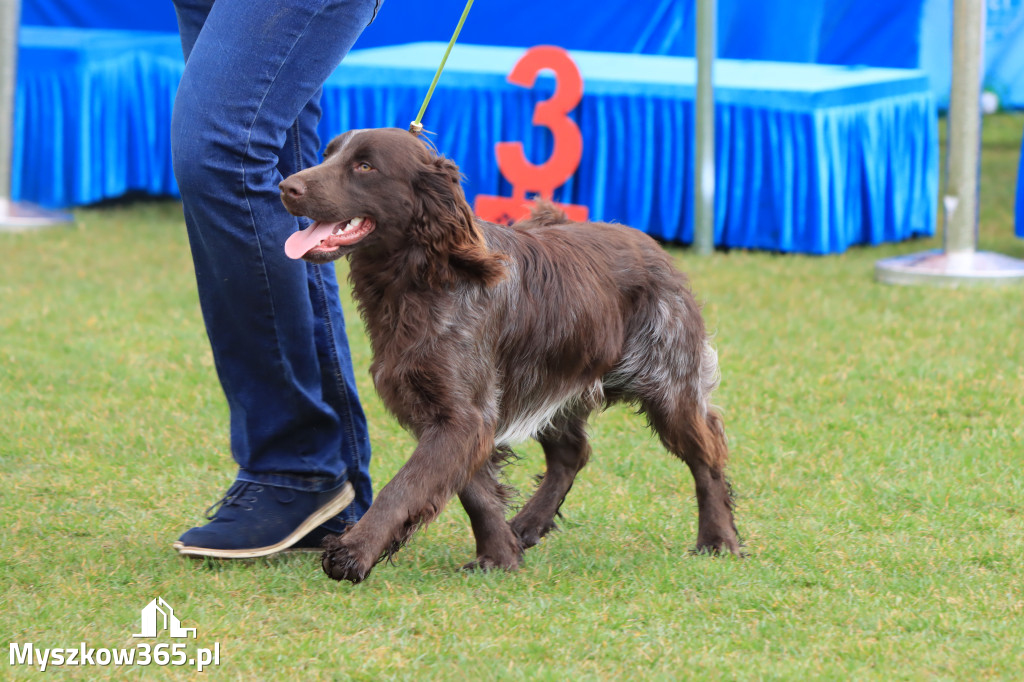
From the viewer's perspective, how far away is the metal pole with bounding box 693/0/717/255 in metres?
7.18

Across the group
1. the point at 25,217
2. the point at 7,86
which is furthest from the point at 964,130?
the point at 7,86

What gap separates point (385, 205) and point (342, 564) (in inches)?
30.1

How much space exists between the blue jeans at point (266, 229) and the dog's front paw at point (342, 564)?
0.39 m

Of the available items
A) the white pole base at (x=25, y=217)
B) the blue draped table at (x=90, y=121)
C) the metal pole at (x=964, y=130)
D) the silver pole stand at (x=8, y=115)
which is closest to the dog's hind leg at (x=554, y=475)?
the metal pole at (x=964, y=130)

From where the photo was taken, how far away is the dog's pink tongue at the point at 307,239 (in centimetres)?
264

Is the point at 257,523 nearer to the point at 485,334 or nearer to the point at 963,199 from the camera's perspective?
the point at 485,334

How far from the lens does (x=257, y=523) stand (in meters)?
2.98

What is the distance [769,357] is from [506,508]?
2.34 m

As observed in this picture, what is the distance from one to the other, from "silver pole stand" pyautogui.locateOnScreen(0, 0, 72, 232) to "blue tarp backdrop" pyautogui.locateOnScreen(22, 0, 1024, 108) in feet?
10.6

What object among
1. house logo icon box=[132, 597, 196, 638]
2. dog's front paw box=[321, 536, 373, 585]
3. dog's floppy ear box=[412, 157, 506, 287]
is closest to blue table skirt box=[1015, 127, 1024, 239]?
dog's floppy ear box=[412, 157, 506, 287]

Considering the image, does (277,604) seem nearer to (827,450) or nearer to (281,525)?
(281,525)

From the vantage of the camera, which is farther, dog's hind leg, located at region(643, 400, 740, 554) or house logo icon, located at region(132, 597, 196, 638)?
dog's hind leg, located at region(643, 400, 740, 554)

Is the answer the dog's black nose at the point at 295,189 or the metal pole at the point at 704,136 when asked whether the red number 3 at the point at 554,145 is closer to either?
the metal pole at the point at 704,136

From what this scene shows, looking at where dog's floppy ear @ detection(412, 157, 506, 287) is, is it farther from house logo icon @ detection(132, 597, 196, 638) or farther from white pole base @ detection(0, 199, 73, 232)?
white pole base @ detection(0, 199, 73, 232)
